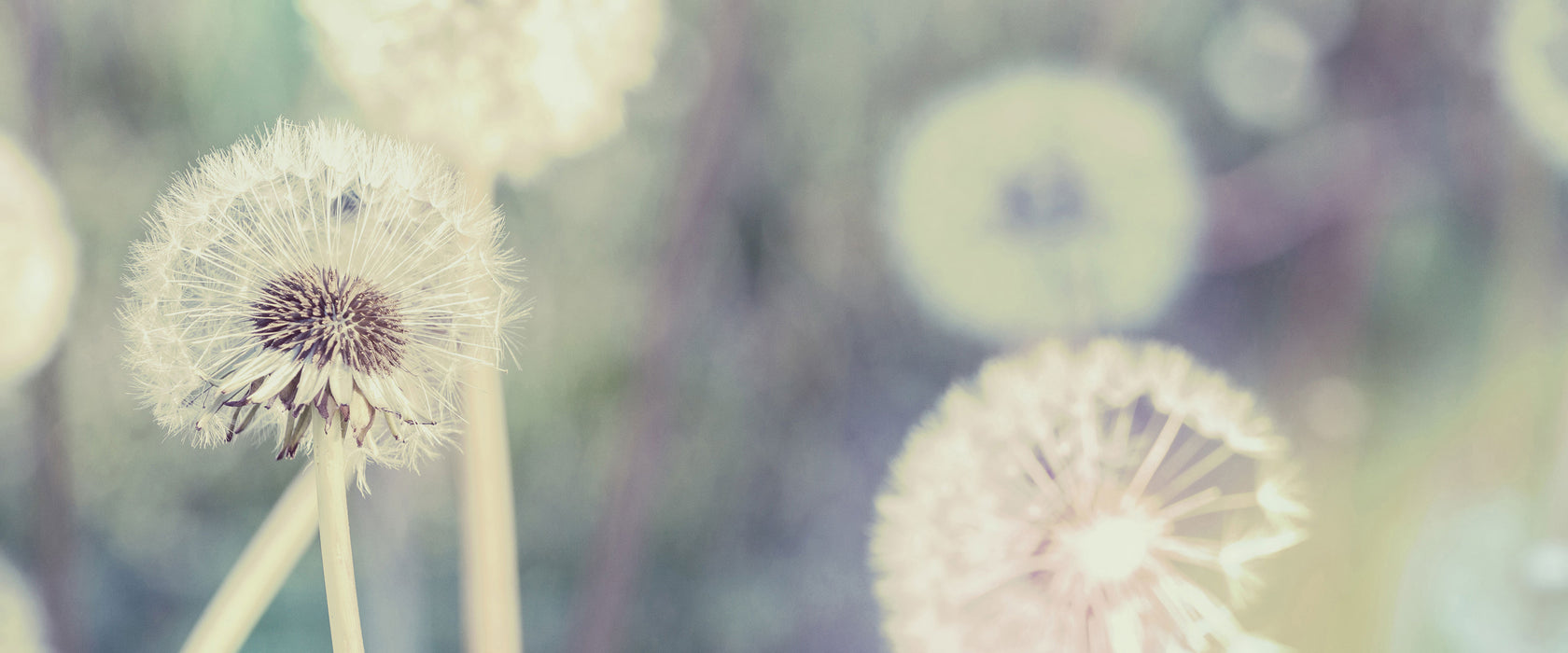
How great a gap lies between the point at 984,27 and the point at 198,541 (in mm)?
551

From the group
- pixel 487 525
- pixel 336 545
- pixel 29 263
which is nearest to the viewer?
pixel 336 545

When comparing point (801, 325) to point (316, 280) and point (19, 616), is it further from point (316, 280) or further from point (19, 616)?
point (19, 616)

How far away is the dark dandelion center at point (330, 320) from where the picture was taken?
7.0 inches

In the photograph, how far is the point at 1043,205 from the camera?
49 centimetres

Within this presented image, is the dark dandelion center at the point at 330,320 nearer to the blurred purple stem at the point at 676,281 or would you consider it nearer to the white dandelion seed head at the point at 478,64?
the white dandelion seed head at the point at 478,64

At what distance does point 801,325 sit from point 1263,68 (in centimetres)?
32

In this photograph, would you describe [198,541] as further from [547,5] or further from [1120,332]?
[1120,332]

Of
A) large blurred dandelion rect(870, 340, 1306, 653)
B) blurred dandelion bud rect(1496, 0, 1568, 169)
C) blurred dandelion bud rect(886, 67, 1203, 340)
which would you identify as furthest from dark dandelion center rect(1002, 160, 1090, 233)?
blurred dandelion bud rect(1496, 0, 1568, 169)

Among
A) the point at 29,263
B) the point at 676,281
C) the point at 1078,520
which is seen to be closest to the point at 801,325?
the point at 676,281

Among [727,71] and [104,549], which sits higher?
[727,71]

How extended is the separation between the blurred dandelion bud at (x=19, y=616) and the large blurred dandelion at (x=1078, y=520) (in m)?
0.48

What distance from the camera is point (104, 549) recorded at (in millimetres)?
457

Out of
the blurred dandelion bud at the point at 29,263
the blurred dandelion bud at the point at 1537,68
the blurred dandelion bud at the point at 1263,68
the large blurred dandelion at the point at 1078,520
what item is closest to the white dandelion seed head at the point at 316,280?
the large blurred dandelion at the point at 1078,520

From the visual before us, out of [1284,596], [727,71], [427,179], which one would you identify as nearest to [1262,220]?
[1284,596]
